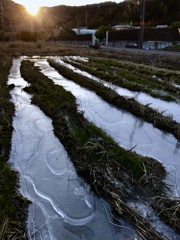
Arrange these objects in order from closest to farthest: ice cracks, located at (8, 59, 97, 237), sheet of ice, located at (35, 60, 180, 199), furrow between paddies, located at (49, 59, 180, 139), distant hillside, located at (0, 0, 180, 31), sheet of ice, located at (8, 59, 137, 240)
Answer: sheet of ice, located at (8, 59, 137, 240) < ice cracks, located at (8, 59, 97, 237) < sheet of ice, located at (35, 60, 180, 199) < furrow between paddies, located at (49, 59, 180, 139) < distant hillside, located at (0, 0, 180, 31)

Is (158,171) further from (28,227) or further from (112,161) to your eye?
(28,227)

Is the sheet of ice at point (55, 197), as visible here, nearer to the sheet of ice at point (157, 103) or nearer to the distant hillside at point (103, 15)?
the sheet of ice at point (157, 103)

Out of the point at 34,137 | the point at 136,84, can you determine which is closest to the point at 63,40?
the point at 136,84

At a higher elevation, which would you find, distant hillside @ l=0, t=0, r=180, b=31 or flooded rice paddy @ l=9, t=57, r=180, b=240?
distant hillside @ l=0, t=0, r=180, b=31

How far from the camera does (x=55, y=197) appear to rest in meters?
3.64

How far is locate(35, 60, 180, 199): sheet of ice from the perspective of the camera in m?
4.61

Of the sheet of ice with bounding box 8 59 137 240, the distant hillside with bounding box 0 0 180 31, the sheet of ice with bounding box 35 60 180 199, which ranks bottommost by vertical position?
the sheet of ice with bounding box 8 59 137 240

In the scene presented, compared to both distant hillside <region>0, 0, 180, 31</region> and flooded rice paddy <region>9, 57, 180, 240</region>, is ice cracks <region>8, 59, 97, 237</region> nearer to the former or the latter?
flooded rice paddy <region>9, 57, 180, 240</region>

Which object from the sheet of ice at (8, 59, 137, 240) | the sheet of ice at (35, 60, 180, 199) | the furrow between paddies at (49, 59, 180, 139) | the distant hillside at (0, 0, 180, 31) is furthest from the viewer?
the distant hillside at (0, 0, 180, 31)

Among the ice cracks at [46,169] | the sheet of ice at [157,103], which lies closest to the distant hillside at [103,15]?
the sheet of ice at [157,103]

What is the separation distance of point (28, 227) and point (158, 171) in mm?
2379

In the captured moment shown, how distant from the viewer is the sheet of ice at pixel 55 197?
304 centimetres

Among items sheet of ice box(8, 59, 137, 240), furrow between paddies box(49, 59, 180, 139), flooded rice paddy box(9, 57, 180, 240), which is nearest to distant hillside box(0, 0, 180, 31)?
furrow between paddies box(49, 59, 180, 139)

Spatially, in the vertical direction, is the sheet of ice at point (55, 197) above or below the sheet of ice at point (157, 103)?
below
